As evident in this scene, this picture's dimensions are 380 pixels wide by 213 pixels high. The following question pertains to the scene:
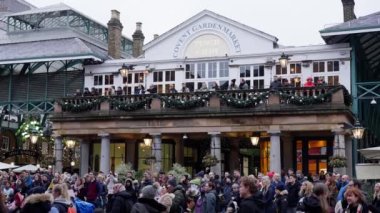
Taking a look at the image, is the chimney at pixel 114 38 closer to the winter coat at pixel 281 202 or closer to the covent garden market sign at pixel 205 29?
the covent garden market sign at pixel 205 29

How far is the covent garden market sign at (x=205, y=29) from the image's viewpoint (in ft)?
105

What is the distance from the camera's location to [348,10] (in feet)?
111

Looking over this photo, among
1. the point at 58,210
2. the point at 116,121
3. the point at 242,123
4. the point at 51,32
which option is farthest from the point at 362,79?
the point at 58,210

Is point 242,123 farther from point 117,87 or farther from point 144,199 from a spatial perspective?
point 144,199

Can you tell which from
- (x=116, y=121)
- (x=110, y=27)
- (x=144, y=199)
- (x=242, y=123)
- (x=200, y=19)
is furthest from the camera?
(x=110, y=27)

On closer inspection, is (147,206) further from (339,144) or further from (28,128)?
(28,128)

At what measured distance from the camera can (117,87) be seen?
112 ft

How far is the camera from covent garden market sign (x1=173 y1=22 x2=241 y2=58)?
32031mm

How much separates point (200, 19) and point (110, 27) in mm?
7816

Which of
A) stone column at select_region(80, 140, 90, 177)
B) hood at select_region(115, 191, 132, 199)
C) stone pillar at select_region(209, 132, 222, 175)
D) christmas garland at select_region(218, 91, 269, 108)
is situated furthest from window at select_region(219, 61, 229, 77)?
hood at select_region(115, 191, 132, 199)

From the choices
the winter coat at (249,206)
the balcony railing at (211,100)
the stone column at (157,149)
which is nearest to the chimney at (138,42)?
the balcony railing at (211,100)

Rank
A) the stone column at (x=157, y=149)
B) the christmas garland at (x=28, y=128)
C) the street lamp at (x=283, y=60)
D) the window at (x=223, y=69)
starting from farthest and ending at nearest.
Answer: the christmas garland at (x=28, y=128), the window at (x=223, y=69), the street lamp at (x=283, y=60), the stone column at (x=157, y=149)

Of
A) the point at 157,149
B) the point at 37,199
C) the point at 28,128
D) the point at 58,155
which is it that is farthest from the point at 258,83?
the point at 37,199

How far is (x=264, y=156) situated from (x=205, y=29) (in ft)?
25.8
